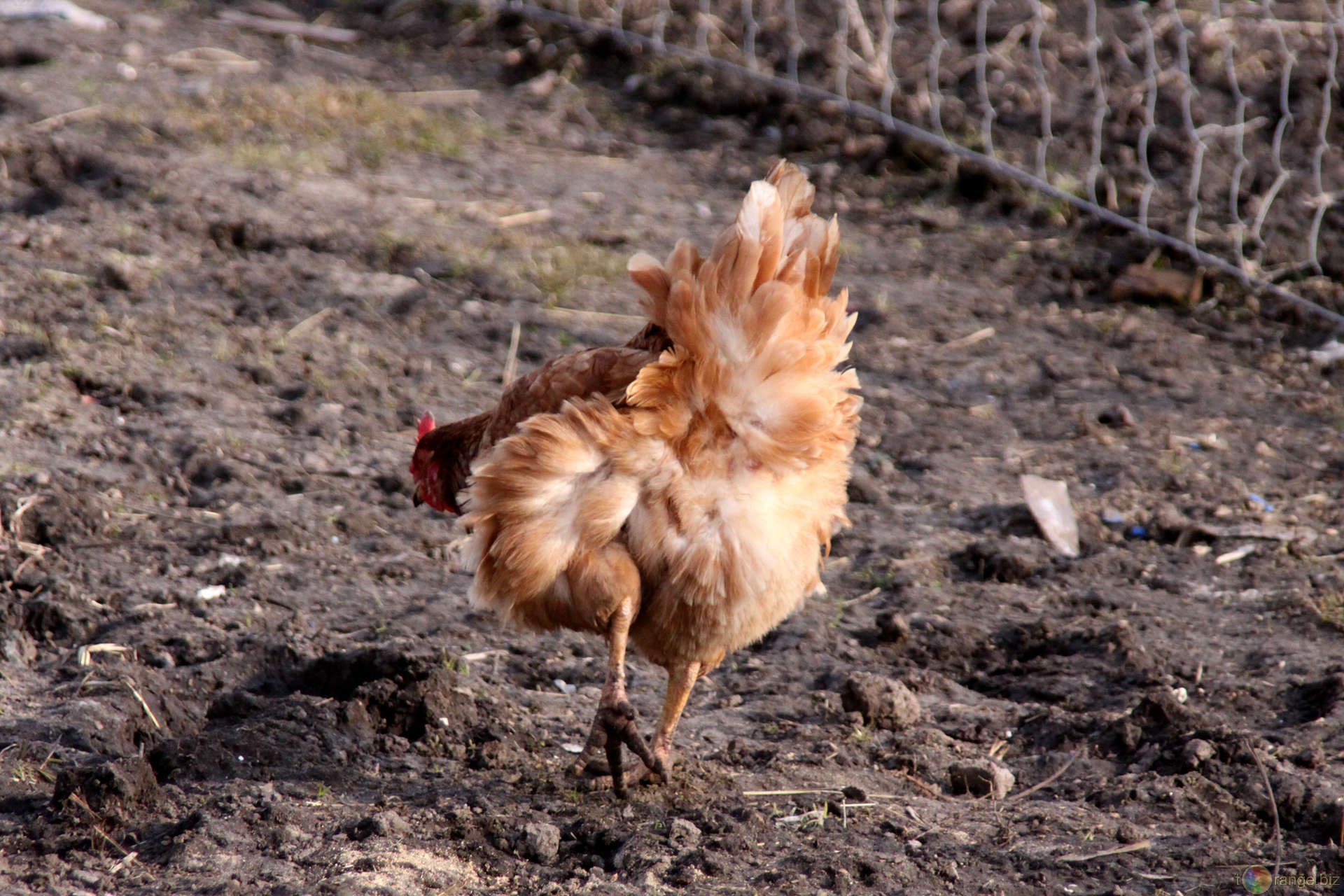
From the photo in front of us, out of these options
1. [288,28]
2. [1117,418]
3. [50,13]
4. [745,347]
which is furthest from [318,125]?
[745,347]

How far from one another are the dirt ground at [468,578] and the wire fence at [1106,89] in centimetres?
25

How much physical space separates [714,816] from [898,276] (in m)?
3.77

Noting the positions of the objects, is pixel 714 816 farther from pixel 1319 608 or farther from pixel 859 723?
pixel 1319 608

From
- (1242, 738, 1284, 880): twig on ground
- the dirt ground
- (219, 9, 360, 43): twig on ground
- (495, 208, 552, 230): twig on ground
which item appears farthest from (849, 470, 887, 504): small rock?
(219, 9, 360, 43): twig on ground

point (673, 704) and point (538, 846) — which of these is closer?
point (538, 846)

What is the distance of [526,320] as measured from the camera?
5.60m

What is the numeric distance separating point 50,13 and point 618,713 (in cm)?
727

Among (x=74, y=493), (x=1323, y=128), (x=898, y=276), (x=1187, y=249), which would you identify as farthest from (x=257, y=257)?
(x=1323, y=128)

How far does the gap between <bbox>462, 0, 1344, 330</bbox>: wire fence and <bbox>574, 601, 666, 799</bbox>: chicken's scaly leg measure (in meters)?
4.07

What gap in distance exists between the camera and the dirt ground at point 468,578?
2.83 m

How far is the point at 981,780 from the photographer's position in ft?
10.5

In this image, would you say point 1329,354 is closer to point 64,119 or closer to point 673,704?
point 673,704

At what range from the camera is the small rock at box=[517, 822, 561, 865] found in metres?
2.75

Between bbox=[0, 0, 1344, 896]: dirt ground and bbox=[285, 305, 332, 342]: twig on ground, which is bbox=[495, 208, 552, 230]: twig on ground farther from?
bbox=[285, 305, 332, 342]: twig on ground
